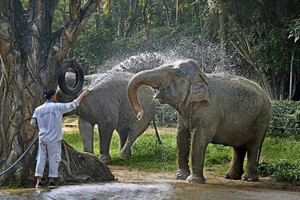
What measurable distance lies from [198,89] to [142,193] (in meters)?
2.37

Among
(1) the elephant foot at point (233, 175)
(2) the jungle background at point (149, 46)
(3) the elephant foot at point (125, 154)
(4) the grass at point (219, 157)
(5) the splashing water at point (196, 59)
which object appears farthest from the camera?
(5) the splashing water at point (196, 59)

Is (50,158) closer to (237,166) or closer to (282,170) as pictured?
(237,166)

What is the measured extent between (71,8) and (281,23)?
13.0 meters

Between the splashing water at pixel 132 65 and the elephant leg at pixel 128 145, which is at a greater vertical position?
the splashing water at pixel 132 65

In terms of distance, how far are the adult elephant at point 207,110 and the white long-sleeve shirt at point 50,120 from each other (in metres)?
1.18

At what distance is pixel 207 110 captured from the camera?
9633 millimetres

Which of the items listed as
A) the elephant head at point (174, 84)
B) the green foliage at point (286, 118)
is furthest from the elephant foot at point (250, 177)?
the green foliage at point (286, 118)

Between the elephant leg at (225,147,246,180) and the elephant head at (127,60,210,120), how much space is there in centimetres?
184

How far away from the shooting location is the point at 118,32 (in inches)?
1481

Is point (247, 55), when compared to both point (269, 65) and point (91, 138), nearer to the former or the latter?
point (269, 65)

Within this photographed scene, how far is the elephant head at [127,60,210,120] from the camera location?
9.16 m

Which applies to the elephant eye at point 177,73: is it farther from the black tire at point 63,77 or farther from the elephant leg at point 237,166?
the elephant leg at point 237,166

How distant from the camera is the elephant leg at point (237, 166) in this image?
35.7ft

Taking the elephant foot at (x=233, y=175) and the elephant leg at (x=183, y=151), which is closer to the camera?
the elephant leg at (x=183, y=151)
